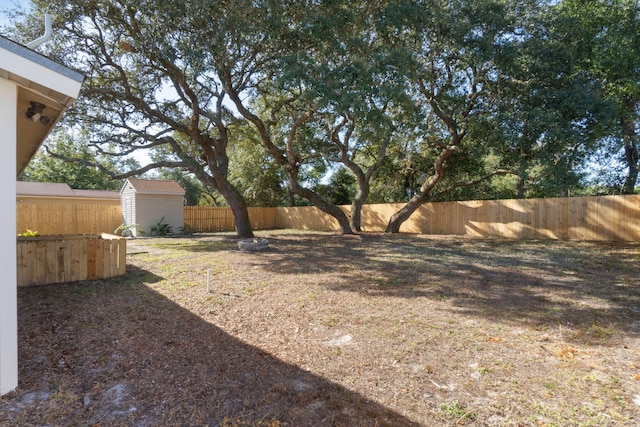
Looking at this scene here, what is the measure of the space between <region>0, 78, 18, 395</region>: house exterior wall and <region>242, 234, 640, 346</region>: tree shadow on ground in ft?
13.8

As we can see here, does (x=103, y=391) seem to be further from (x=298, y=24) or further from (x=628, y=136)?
(x=628, y=136)

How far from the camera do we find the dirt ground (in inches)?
96.1

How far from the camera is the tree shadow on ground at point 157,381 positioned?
2.36 metres

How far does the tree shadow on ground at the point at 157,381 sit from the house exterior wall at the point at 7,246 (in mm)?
263

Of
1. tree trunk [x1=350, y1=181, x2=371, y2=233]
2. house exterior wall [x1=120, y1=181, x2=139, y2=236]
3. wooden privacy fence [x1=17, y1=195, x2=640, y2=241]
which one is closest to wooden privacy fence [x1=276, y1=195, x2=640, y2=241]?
wooden privacy fence [x1=17, y1=195, x2=640, y2=241]

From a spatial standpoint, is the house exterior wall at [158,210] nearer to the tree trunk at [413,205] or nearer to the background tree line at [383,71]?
the background tree line at [383,71]

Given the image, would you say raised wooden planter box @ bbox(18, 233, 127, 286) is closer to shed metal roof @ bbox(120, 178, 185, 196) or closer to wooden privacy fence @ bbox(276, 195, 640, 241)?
shed metal roof @ bbox(120, 178, 185, 196)

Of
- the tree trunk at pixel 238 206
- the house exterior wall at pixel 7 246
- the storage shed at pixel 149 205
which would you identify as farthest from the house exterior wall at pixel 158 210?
the house exterior wall at pixel 7 246

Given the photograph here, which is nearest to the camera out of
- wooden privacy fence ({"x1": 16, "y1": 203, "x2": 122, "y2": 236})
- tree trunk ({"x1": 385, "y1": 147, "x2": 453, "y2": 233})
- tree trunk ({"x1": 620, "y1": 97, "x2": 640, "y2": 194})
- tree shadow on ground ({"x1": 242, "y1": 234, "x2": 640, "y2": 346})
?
tree shadow on ground ({"x1": 242, "y1": 234, "x2": 640, "y2": 346})

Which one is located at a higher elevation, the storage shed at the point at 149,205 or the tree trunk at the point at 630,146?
the tree trunk at the point at 630,146

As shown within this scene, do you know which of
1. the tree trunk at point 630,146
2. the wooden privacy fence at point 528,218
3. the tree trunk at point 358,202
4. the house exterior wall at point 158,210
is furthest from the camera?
the house exterior wall at point 158,210

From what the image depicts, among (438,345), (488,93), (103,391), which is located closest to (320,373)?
(438,345)

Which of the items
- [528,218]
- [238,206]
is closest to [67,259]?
[238,206]

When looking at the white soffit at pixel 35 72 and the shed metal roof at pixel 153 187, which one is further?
the shed metal roof at pixel 153 187
